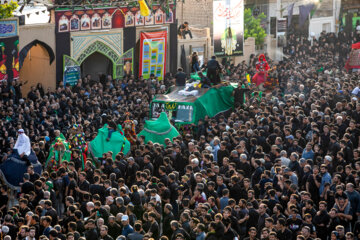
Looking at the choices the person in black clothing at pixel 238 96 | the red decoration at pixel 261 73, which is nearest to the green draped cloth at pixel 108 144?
the person in black clothing at pixel 238 96

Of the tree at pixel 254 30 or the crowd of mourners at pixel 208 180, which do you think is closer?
the crowd of mourners at pixel 208 180

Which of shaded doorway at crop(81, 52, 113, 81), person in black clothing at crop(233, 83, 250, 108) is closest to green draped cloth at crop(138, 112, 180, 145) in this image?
person in black clothing at crop(233, 83, 250, 108)

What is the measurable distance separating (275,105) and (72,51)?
10.8m

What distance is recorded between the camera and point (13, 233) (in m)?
13.3

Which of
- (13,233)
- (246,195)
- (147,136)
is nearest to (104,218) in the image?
(13,233)

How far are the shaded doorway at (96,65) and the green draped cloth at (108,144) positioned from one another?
1414cm

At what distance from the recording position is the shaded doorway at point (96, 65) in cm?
3309

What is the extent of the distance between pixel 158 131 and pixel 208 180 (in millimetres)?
5161

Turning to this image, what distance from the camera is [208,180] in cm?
1537

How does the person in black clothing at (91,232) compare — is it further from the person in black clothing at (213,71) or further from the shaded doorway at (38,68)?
the shaded doorway at (38,68)

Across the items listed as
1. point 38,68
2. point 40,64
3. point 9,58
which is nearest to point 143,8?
point 40,64

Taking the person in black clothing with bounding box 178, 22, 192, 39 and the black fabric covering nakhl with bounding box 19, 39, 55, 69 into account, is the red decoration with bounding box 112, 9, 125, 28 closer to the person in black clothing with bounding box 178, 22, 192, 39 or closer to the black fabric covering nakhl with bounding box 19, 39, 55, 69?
the black fabric covering nakhl with bounding box 19, 39, 55, 69

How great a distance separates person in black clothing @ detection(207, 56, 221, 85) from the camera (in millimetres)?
23766

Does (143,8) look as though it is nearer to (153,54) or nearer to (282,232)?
(153,54)
